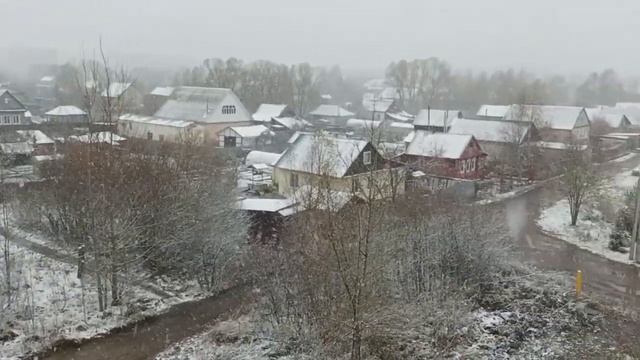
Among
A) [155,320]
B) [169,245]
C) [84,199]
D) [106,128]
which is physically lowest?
[155,320]

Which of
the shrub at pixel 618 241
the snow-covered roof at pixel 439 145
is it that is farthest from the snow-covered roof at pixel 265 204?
the snow-covered roof at pixel 439 145

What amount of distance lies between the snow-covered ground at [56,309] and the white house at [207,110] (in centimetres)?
2478

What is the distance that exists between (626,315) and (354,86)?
3579 inches

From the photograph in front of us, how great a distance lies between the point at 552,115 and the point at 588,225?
21248 mm

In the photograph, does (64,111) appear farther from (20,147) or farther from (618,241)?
(618,241)

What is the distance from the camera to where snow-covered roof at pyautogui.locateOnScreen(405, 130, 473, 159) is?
2547cm

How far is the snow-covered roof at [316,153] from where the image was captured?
62.8 feet

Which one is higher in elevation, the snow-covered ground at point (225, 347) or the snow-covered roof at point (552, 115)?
the snow-covered roof at point (552, 115)

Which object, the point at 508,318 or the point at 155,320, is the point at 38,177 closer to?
the point at 155,320

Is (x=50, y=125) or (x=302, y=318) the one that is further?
(x=50, y=125)

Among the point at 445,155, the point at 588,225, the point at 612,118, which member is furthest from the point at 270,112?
the point at 588,225

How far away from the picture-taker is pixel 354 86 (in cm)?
10050

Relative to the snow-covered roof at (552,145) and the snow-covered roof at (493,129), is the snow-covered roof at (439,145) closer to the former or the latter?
the snow-covered roof at (493,129)

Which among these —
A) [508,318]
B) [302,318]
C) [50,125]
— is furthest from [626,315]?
[50,125]
